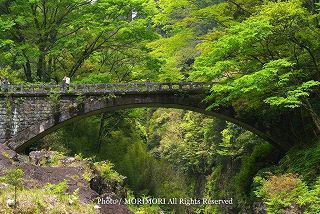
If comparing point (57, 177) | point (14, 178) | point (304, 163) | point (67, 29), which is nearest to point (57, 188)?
point (14, 178)

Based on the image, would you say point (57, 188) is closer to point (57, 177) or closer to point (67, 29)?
point (57, 177)

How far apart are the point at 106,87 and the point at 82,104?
147cm

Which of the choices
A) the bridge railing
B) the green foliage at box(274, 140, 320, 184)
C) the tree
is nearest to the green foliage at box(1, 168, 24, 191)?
the green foliage at box(274, 140, 320, 184)

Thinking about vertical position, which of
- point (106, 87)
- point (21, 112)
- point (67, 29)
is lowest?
point (21, 112)

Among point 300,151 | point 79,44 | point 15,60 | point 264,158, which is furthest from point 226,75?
point 15,60

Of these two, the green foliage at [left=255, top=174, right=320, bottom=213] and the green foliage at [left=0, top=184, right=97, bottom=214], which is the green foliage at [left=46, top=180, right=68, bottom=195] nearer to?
the green foliage at [left=0, top=184, right=97, bottom=214]

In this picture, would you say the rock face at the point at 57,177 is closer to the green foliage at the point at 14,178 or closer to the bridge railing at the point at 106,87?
the green foliage at the point at 14,178

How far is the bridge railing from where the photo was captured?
19609 millimetres

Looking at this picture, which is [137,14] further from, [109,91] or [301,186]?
[301,186]

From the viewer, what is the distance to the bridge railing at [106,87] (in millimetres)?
19609

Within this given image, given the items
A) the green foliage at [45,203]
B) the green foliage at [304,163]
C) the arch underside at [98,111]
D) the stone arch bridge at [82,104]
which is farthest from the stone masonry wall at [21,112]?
the green foliage at [45,203]

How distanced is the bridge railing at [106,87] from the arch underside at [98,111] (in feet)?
1.57

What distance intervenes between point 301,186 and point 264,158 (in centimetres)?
1007

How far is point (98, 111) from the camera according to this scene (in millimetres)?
20469
